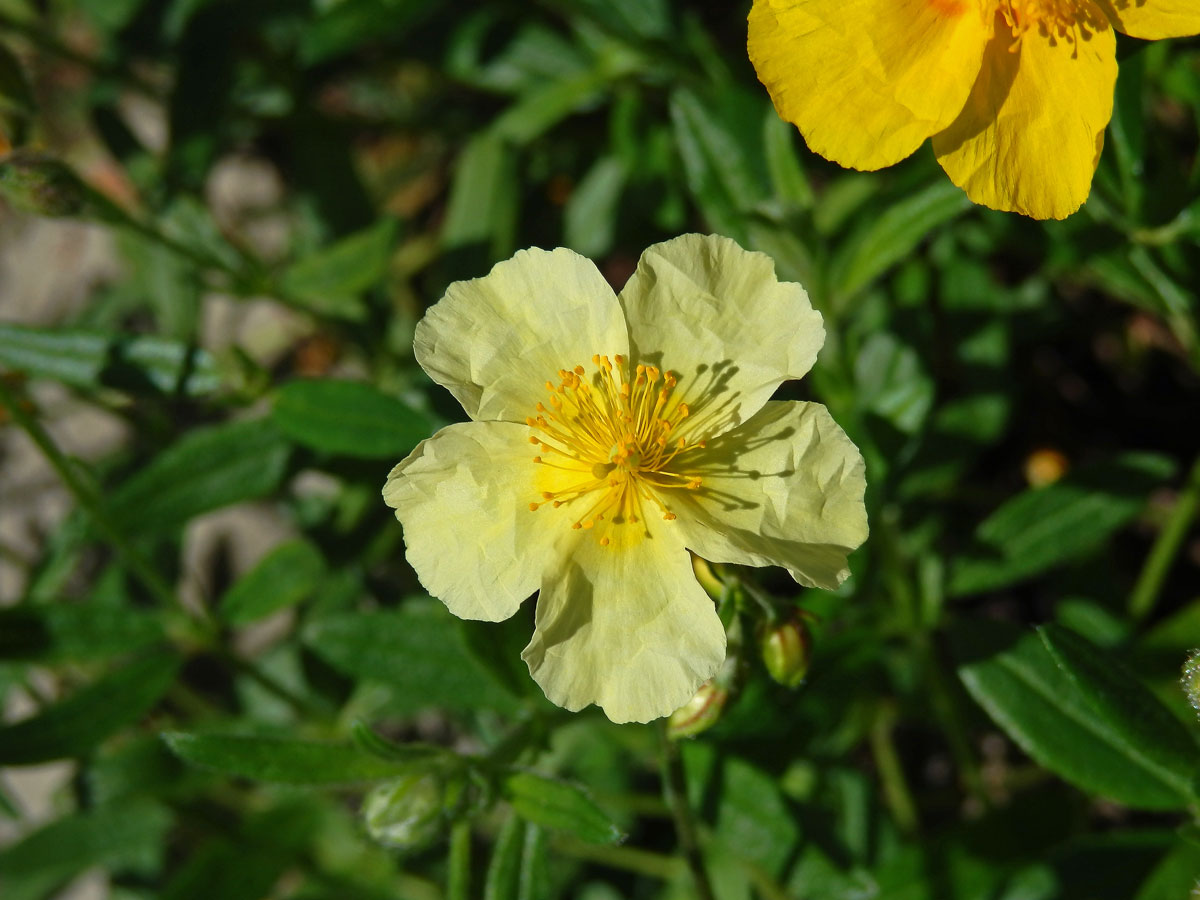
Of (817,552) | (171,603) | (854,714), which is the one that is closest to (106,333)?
(171,603)

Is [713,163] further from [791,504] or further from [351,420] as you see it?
[791,504]

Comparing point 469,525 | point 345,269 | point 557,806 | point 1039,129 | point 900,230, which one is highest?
point 1039,129

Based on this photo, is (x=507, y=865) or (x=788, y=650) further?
(x=507, y=865)

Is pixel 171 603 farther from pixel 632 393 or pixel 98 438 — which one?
pixel 98 438

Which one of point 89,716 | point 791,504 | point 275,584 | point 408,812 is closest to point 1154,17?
point 791,504

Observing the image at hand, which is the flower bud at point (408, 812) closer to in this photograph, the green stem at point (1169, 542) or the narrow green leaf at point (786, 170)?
the narrow green leaf at point (786, 170)

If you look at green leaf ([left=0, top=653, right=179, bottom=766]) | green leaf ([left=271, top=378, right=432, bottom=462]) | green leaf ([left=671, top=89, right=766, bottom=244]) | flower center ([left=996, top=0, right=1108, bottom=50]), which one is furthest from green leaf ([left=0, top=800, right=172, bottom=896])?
flower center ([left=996, top=0, right=1108, bottom=50])

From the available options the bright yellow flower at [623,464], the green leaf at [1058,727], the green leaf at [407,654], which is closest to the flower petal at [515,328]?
the bright yellow flower at [623,464]
